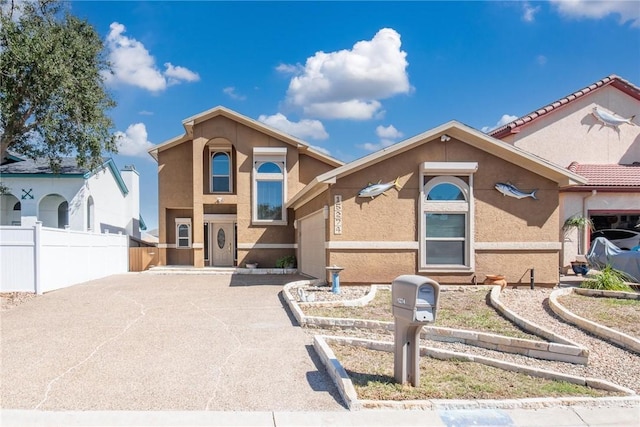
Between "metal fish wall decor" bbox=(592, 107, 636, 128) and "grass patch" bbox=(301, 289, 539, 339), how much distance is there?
12041 millimetres

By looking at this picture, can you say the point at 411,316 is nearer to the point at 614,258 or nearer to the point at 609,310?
the point at 609,310

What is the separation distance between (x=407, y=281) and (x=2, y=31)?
1581cm

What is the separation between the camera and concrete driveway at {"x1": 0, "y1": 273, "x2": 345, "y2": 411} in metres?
5.12

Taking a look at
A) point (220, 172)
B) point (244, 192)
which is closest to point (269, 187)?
point (244, 192)

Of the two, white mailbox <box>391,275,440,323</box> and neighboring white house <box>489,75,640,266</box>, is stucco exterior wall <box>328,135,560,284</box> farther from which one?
white mailbox <box>391,275,440,323</box>

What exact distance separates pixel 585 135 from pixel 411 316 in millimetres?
17822

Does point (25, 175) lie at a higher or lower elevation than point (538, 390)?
higher

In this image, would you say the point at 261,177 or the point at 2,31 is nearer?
the point at 2,31

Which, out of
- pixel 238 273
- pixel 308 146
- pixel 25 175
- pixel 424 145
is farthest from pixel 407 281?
pixel 25 175

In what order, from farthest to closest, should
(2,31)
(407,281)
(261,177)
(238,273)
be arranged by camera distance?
1. (261,177)
2. (238,273)
3. (2,31)
4. (407,281)

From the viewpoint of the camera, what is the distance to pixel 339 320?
27.5 ft

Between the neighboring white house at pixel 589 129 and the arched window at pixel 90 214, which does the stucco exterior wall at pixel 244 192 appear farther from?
the neighboring white house at pixel 589 129

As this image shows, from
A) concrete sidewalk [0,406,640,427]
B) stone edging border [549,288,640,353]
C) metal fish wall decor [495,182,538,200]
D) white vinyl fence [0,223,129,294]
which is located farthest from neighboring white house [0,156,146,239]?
stone edging border [549,288,640,353]

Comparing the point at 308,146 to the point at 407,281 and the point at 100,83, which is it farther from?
the point at 407,281
